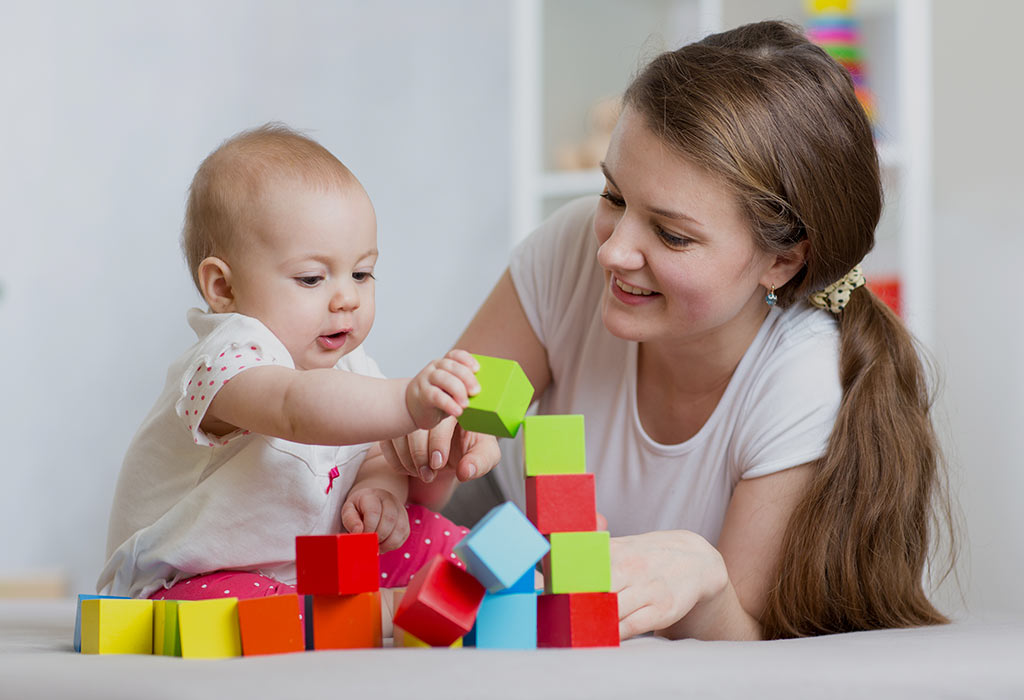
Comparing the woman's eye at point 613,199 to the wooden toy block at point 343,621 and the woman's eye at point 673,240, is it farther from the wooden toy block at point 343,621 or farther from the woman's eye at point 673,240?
the wooden toy block at point 343,621

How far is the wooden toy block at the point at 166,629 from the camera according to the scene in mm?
955

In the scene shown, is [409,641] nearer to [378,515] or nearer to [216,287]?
[378,515]

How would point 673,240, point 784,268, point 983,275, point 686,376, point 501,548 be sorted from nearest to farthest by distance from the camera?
point 501,548 → point 673,240 → point 784,268 → point 686,376 → point 983,275

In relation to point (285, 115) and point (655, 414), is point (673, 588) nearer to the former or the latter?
point (655, 414)

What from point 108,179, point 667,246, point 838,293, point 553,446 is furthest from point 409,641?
point 108,179

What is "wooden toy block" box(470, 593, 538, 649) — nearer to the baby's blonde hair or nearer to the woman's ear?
the baby's blonde hair

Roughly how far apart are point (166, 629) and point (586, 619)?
0.38m

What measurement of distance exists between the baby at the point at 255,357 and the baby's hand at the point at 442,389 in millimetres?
192

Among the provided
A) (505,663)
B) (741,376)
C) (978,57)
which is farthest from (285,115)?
(505,663)

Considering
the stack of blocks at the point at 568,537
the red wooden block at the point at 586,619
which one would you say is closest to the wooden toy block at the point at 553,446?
the stack of blocks at the point at 568,537

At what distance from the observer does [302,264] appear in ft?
3.68

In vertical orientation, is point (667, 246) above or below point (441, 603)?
above

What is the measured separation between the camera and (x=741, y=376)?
1.49m

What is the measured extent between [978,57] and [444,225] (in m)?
1.80
